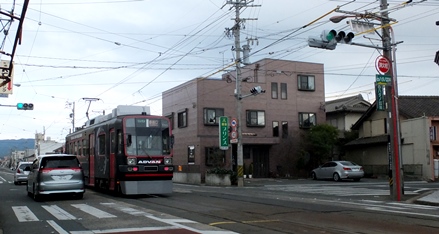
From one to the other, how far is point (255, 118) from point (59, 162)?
24712mm

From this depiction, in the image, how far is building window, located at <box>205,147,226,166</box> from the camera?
38750 millimetres

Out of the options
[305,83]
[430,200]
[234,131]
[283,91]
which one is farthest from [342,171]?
[430,200]

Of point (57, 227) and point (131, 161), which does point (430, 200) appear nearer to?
point (131, 161)

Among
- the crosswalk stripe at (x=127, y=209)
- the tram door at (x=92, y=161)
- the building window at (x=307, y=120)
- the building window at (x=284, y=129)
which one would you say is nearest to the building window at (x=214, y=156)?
the building window at (x=284, y=129)

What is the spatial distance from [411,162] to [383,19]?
20.4 meters

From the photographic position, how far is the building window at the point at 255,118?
41000 mm

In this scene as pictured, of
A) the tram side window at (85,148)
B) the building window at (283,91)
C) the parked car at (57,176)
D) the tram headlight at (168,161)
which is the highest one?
the building window at (283,91)

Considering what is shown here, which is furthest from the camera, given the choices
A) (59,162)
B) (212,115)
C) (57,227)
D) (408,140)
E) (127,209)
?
(212,115)

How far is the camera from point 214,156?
3872cm

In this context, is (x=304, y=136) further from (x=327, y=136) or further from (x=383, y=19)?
(x=383, y=19)

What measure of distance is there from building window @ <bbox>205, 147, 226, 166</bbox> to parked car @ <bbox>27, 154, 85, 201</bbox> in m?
20.6

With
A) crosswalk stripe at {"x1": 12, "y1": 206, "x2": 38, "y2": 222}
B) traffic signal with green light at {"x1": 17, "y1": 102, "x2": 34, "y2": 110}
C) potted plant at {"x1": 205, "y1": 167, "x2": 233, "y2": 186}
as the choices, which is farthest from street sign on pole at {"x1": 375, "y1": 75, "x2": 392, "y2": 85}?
traffic signal with green light at {"x1": 17, "y1": 102, "x2": 34, "y2": 110}

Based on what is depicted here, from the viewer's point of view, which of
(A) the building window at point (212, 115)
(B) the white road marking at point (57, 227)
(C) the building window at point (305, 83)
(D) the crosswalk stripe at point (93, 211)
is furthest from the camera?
(C) the building window at point (305, 83)

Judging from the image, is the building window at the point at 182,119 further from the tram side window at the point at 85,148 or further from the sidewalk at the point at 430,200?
Result: the sidewalk at the point at 430,200
